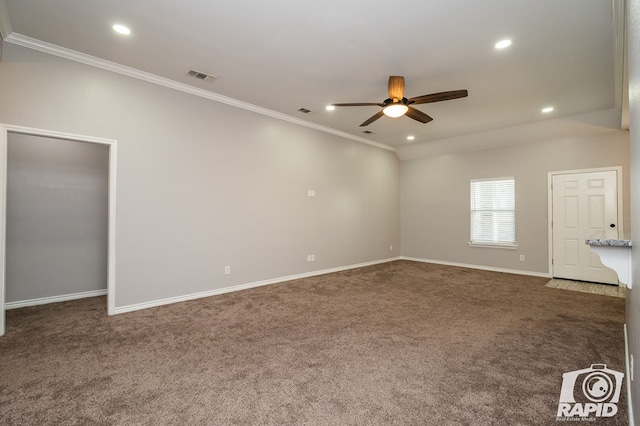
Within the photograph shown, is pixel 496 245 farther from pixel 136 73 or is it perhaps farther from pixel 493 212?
pixel 136 73

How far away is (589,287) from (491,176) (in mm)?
2660

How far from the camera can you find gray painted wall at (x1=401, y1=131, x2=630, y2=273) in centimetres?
523

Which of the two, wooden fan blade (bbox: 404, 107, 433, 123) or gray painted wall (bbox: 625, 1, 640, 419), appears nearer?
gray painted wall (bbox: 625, 1, 640, 419)

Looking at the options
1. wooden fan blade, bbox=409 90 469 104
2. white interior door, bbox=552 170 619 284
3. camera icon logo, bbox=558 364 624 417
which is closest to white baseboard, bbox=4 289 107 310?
wooden fan blade, bbox=409 90 469 104

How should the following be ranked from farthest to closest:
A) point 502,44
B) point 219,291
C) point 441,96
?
point 219,291 → point 441,96 → point 502,44

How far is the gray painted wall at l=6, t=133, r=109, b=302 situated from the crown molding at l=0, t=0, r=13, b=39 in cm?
155

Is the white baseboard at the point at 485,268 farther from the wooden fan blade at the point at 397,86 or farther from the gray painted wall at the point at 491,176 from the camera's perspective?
the wooden fan blade at the point at 397,86

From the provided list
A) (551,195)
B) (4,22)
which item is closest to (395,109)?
(4,22)

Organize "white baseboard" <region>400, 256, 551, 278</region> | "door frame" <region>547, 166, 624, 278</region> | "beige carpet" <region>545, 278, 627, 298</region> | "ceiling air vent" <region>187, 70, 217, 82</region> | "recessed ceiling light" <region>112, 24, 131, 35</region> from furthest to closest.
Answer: "white baseboard" <region>400, 256, 551, 278</region>
"door frame" <region>547, 166, 624, 278</region>
"beige carpet" <region>545, 278, 627, 298</region>
"ceiling air vent" <region>187, 70, 217, 82</region>
"recessed ceiling light" <region>112, 24, 131, 35</region>

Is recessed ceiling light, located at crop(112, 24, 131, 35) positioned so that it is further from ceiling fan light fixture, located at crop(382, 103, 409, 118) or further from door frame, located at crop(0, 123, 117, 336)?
ceiling fan light fixture, located at crop(382, 103, 409, 118)

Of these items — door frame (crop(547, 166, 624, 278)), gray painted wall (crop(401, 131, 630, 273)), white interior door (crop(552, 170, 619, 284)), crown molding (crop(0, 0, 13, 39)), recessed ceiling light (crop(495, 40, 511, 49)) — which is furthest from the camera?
gray painted wall (crop(401, 131, 630, 273))

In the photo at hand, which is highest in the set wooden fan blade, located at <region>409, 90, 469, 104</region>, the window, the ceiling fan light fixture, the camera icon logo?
wooden fan blade, located at <region>409, 90, 469, 104</region>

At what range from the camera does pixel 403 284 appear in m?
5.02

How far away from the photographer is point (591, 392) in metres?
2.00
